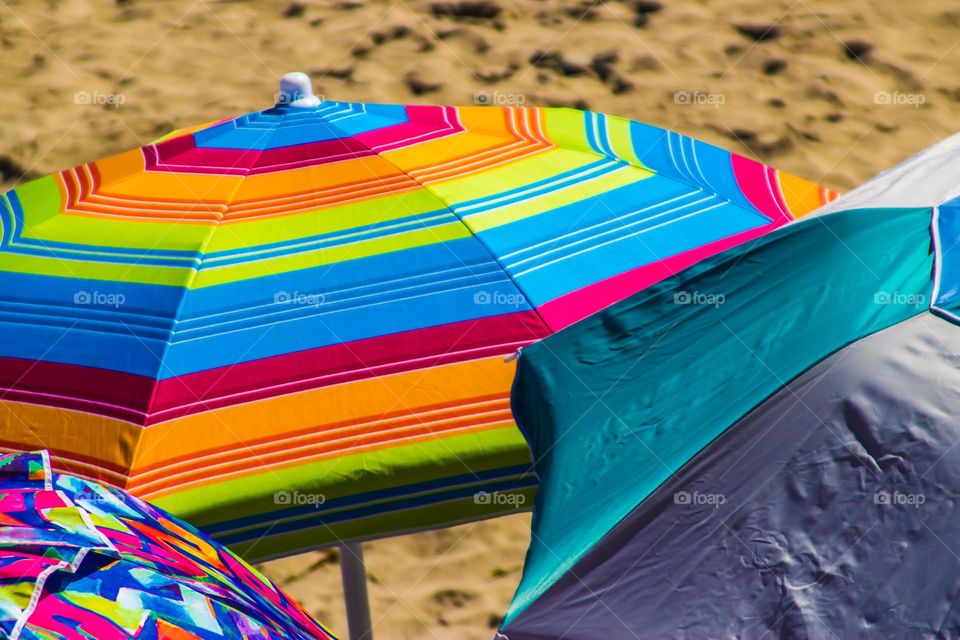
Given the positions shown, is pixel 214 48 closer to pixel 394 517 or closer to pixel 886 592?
pixel 394 517

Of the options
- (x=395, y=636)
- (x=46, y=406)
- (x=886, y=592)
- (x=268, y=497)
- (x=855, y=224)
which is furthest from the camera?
(x=395, y=636)

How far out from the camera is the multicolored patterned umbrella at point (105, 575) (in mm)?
1217

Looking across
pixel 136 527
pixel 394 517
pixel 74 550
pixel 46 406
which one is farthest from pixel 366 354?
pixel 74 550

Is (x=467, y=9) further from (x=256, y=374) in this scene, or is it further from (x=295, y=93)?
(x=256, y=374)

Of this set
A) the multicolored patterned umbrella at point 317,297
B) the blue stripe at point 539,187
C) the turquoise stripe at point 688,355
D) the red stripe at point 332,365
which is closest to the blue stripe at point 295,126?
the multicolored patterned umbrella at point 317,297

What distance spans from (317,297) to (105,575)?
3.61 feet

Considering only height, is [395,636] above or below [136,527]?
below

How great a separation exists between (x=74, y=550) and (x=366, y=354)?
40.2 inches

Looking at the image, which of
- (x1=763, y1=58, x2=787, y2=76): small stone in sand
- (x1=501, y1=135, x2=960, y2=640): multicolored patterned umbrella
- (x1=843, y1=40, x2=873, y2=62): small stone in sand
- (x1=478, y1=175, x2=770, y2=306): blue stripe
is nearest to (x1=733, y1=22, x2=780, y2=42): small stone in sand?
(x1=763, y1=58, x2=787, y2=76): small stone in sand

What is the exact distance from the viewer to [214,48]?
255 inches

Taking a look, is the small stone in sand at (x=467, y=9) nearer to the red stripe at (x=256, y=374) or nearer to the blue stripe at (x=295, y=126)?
the blue stripe at (x=295, y=126)

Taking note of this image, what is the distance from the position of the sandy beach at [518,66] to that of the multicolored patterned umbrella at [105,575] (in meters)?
4.23

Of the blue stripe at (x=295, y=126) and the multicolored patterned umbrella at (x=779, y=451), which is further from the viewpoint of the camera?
the blue stripe at (x=295, y=126)

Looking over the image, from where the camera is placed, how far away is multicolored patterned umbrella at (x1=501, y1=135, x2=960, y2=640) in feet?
4.83
